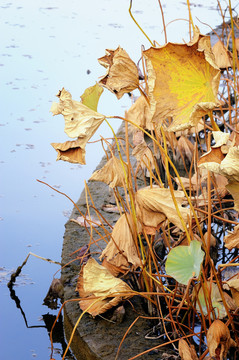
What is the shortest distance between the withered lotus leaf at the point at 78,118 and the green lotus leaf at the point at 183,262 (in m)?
0.28

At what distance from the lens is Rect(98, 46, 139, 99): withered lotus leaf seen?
3.47 ft

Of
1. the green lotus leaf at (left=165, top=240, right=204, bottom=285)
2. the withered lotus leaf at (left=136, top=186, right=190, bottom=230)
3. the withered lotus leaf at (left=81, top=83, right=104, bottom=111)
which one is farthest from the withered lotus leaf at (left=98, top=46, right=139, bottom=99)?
the green lotus leaf at (left=165, top=240, right=204, bottom=285)

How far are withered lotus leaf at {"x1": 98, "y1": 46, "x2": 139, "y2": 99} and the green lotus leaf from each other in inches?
12.9

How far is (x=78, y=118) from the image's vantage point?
1010mm

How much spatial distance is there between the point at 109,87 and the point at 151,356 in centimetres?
63

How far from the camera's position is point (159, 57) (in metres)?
0.93

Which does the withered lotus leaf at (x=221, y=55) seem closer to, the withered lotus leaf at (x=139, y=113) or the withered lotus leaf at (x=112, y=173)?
the withered lotus leaf at (x=139, y=113)

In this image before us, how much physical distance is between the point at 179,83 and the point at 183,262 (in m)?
0.35

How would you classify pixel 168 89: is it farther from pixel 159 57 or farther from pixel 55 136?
pixel 55 136

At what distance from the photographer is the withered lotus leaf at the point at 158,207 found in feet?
3.65

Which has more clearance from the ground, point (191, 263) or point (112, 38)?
point (112, 38)

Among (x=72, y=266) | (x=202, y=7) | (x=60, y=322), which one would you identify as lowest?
(x=60, y=322)

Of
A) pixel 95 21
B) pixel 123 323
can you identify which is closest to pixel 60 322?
Answer: pixel 123 323

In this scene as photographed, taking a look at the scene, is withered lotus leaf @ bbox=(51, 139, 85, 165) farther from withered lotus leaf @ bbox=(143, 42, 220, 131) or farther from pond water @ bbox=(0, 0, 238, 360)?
pond water @ bbox=(0, 0, 238, 360)
